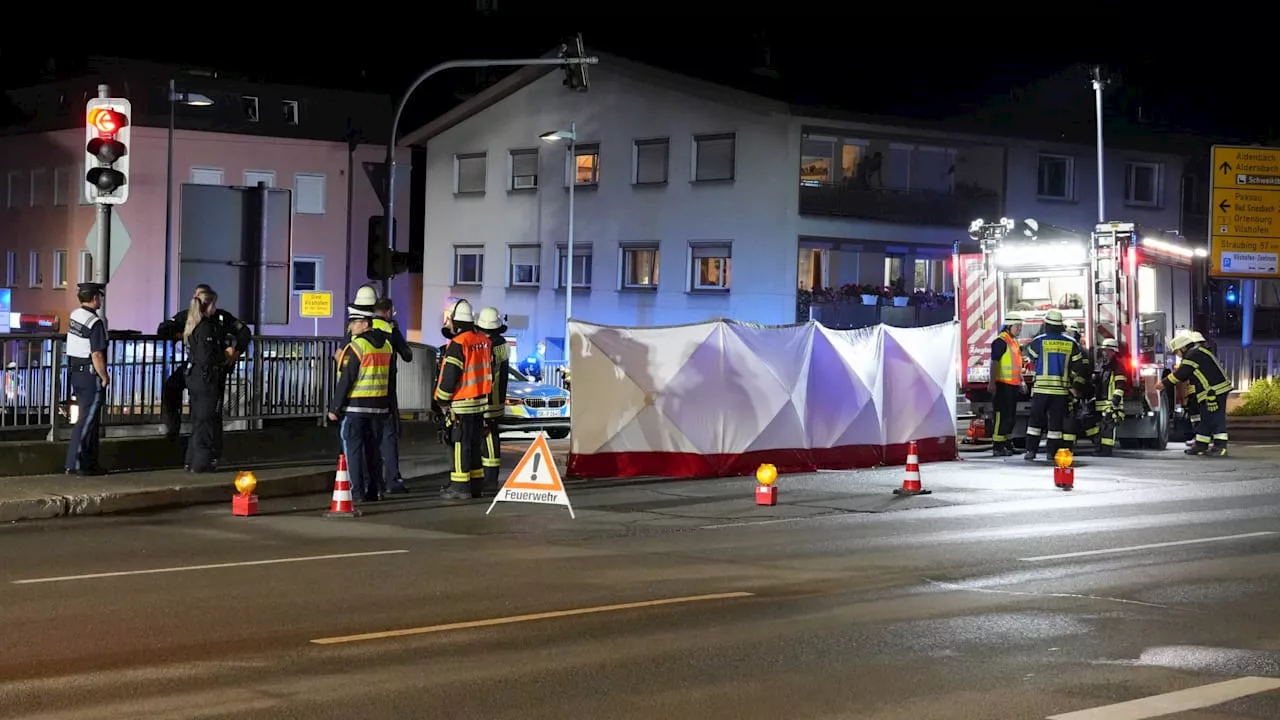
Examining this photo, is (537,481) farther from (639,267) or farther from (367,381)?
(639,267)

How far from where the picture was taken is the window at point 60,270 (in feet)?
179

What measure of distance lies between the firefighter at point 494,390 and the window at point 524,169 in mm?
35501

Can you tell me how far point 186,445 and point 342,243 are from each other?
3871 centimetres

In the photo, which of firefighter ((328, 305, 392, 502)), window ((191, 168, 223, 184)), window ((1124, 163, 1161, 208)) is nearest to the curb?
firefighter ((328, 305, 392, 502))

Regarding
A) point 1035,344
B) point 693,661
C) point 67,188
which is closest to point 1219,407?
point 1035,344

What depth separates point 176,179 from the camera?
53031 mm

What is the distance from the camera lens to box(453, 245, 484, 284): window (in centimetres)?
5207

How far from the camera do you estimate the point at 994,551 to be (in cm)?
1175

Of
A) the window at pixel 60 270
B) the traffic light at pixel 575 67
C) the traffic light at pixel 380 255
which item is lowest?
the traffic light at pixel 380 255

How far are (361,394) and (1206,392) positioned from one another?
12552 mm

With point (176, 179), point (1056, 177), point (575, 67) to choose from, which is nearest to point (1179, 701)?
point (575, 67)

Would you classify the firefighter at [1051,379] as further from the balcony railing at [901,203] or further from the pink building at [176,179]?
the pink building at [176,179]

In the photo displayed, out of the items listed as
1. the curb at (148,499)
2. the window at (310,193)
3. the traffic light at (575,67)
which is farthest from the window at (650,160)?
the curb at (148,499)

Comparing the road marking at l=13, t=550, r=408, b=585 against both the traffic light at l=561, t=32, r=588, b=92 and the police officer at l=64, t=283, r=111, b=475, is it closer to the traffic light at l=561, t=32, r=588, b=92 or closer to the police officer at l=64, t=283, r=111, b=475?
the police officer at l=64, t=283, r=111, b=475
